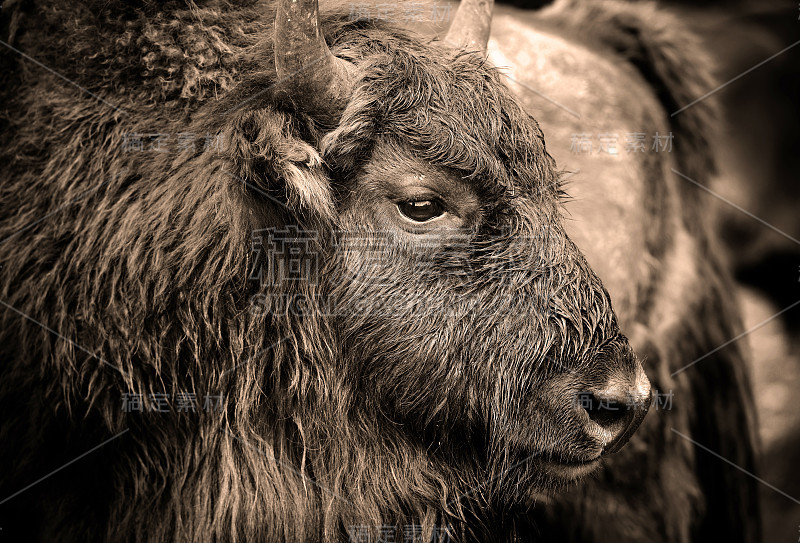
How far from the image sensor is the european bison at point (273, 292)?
2.64m

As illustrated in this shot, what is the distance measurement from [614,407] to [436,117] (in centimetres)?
136

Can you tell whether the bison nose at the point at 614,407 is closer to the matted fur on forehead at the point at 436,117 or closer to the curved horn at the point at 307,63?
the matted fur on forehead at the point at 436,117

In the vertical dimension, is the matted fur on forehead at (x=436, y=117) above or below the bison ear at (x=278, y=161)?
above

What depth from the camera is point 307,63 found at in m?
2.54

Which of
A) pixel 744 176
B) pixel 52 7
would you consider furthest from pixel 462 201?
pixel 744 176

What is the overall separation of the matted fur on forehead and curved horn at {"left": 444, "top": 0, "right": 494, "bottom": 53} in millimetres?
520

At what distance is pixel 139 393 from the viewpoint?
2654mm

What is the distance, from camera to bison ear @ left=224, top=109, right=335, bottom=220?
2.61 m

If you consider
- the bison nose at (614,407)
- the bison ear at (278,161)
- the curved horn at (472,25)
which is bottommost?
the bison nose at (614,407)

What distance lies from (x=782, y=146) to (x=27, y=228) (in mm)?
4356

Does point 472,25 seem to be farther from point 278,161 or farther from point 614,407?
point 614,407

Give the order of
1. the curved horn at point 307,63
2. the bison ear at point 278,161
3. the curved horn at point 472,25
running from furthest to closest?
the curved horn at point 472,25
the bison ear at point 278,161
the curved horn at point 307,63

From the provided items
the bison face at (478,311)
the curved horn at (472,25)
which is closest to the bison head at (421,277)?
the bison face at (478,311)

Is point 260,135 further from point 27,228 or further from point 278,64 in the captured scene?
point 27,228
